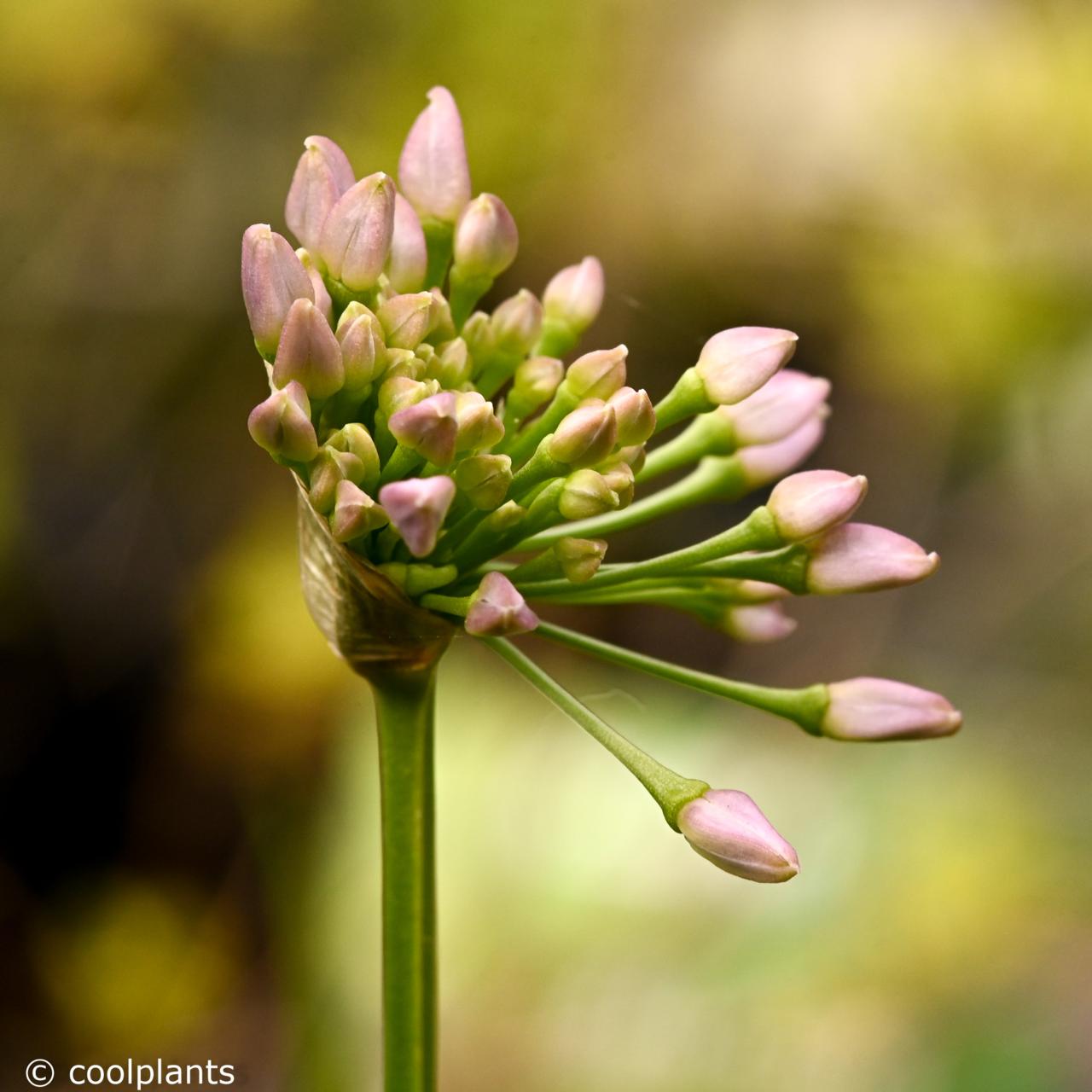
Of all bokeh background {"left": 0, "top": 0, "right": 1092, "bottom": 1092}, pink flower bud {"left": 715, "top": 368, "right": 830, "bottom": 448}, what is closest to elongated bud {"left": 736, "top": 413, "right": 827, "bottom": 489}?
pink flower bud {"left": 715, "top": 368, "right": 830, "bottom": 448}

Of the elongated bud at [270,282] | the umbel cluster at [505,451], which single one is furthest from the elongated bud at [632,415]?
the elongated bud at [270,282]

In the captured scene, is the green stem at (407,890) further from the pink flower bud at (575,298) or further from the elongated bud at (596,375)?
the pink flower bud at (575,298)

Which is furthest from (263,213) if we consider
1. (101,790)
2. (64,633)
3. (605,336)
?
(101,790)

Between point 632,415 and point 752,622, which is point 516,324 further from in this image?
point 752,622

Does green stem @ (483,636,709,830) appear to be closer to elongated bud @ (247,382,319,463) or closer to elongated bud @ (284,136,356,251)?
elongated bud @ (247,382,319,463)

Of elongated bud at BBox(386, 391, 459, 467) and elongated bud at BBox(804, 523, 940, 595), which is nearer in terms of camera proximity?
elongated bud at BBox(386, 391, 459, 467)

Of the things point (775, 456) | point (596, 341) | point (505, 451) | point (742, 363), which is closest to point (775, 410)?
point (775, 456)

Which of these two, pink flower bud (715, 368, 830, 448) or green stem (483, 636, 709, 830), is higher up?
pink flower bud (715, 368, 830, 448)
